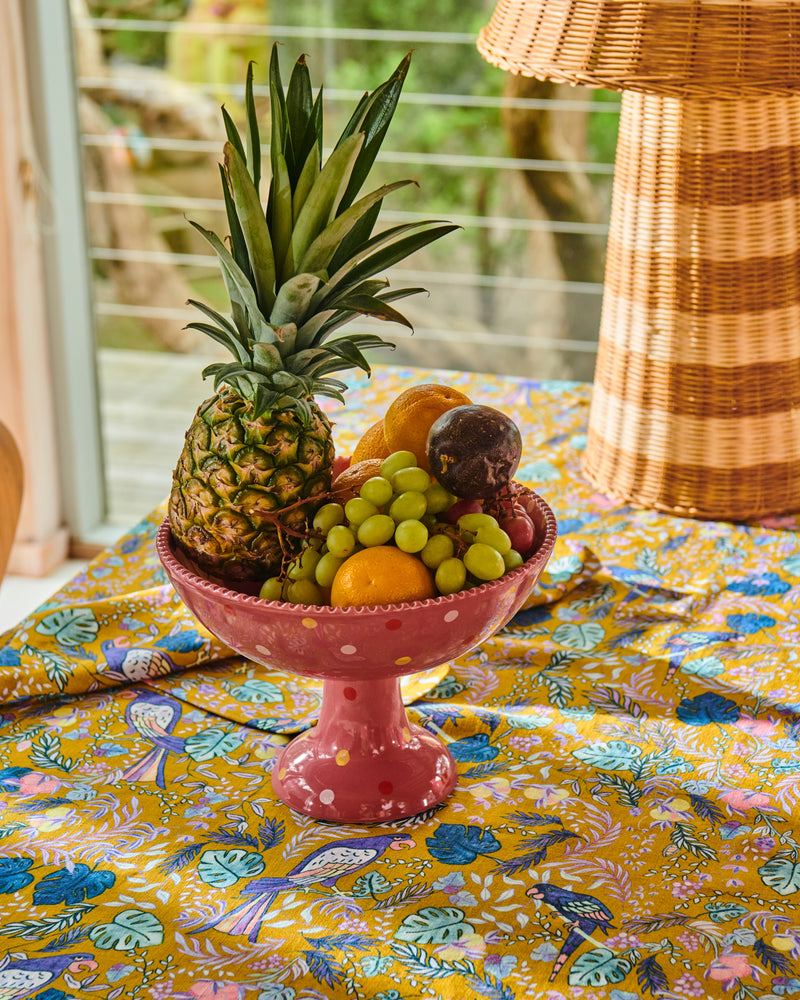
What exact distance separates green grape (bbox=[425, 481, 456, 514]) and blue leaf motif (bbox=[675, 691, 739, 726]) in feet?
1.09

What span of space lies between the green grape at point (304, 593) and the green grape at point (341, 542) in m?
0.03

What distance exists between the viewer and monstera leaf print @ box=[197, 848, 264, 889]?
0.76 m

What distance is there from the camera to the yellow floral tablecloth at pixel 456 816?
0.69 metres

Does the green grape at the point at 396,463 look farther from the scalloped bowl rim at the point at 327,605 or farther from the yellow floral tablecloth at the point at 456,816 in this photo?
the yellow floral tablecloth at the point at 456,816

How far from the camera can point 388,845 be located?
800 millimetres

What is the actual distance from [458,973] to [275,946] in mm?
117

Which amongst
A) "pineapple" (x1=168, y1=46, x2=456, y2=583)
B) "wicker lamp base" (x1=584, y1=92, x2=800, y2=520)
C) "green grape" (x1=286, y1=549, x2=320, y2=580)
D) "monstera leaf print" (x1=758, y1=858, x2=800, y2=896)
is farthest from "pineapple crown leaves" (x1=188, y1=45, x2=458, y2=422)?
"wicker lamp base" (x1=584, y1=92, x2=800, y2=520)

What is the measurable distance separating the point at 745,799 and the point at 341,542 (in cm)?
38

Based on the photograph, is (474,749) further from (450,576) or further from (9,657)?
(9,657)

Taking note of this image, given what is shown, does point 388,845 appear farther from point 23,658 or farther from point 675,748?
point 23,658

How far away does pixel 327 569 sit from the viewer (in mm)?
761

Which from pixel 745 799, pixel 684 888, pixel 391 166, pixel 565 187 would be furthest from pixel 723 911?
pixel 391 166

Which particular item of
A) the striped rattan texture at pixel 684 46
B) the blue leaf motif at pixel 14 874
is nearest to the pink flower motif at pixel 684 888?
the blue leaf motif at pixel 14 874

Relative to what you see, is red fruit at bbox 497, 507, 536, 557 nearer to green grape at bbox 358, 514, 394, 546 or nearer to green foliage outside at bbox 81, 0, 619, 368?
green grape at bbox 358, 514, 394, 546
